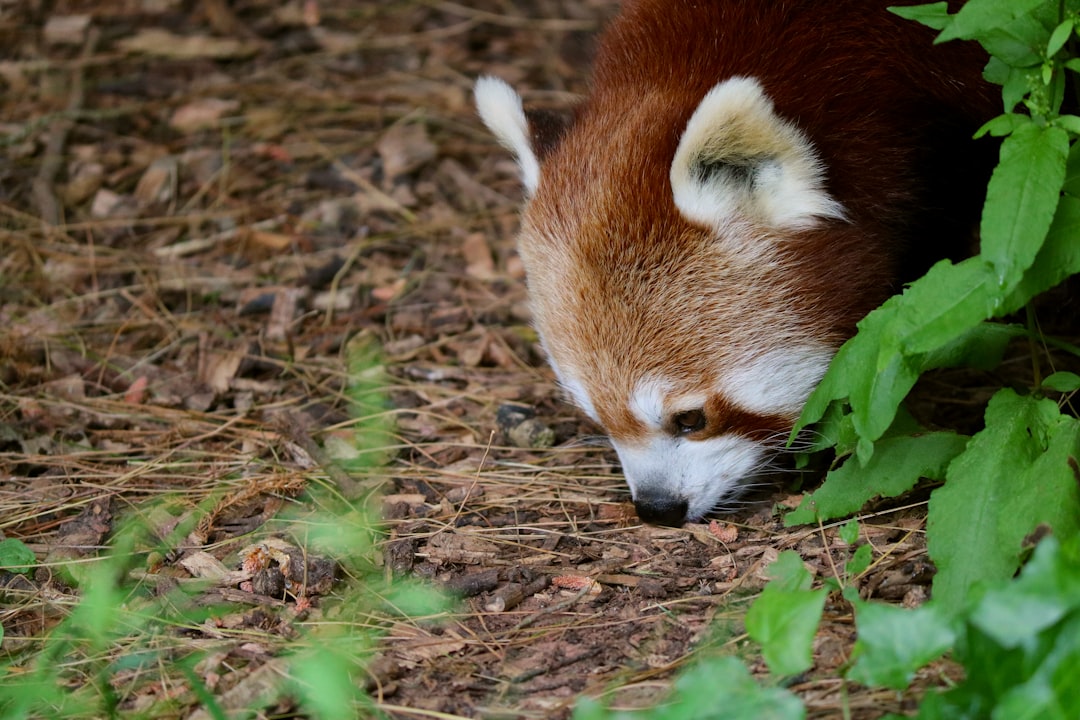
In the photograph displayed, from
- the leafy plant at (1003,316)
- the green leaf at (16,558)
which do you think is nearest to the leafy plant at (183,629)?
the green leaf at (16,558)

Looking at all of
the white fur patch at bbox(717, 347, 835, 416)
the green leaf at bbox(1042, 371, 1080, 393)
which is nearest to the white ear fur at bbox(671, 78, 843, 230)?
the white fur patch at bbox(717, 347, 835, 416)

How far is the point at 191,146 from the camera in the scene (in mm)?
6070

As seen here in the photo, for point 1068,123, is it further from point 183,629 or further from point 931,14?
point 183,629

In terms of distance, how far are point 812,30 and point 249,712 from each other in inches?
103

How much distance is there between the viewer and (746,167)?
3320 millimetres

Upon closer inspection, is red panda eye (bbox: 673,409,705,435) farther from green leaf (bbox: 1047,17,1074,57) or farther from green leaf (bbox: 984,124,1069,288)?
green leaf (bbox: 1047,17,1074,57)

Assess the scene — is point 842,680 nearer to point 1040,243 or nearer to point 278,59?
point 1040,243

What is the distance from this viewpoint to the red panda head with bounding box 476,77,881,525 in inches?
134

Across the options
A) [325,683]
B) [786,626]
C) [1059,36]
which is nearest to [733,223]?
[1059,36]

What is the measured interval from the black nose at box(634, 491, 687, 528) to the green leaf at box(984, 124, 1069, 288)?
1.34m

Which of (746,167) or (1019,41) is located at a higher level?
(1019,41)

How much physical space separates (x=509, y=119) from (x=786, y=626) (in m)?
2.03

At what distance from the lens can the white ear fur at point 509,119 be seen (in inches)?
150

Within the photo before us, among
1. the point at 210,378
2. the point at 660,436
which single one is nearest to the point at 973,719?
the point at 660,436
